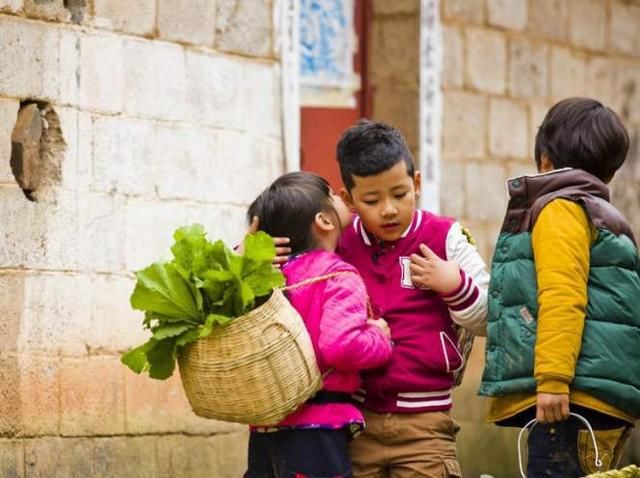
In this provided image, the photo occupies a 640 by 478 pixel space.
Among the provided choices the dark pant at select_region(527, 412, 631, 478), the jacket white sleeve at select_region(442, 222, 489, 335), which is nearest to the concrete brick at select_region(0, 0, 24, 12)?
the jacket white sleeve at select_region(442, 222, 489, 335)

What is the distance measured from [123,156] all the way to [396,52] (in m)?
2.41

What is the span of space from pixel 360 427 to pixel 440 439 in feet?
0.96

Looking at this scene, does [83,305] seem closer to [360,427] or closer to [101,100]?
[101,100]

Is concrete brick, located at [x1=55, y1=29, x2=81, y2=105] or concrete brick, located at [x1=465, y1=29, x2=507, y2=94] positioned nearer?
concrete brick, located at [x1=55, y1=29, x2=81, y2=105]

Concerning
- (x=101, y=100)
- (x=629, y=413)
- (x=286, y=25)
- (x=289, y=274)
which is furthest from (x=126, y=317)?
(x=629, y=413)

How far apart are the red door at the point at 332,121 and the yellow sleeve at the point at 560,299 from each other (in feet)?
12.6

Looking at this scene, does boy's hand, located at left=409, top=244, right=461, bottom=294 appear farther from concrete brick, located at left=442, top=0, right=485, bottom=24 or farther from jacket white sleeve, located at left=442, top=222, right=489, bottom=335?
concrete brick, located at left=442, top=0, right=485, bottom=24

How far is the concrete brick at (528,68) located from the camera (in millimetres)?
9516

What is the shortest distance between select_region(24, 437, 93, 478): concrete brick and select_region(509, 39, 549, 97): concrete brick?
3799mm

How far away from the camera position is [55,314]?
6.79 metres

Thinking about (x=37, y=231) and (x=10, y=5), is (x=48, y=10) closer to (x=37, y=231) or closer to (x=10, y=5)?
(x=10, y=5)

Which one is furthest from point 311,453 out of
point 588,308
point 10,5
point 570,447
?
point 10,5

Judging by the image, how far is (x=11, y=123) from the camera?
6.64m

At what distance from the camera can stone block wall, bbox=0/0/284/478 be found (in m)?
6.67
